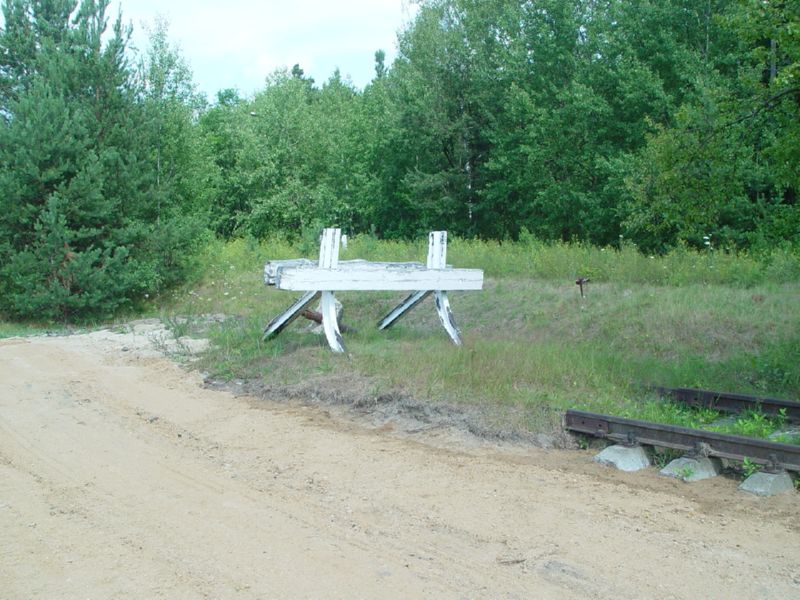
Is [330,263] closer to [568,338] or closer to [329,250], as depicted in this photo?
[329,250]

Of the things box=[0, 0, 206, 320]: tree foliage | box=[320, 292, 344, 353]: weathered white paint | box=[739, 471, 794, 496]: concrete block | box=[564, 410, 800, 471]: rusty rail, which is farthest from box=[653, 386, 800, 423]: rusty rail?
box=[0, 0, 206, 320]: tree foliage

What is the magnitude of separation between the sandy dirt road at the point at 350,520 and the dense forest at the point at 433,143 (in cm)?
570

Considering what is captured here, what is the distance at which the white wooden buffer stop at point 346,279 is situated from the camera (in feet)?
35.4

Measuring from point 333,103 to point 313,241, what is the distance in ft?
95.3

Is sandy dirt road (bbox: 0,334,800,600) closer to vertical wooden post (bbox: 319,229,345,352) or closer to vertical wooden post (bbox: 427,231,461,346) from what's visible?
vertical wooden post (bbox: 319,229,345,352)

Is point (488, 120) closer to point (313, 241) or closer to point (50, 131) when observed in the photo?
point (313, 241)

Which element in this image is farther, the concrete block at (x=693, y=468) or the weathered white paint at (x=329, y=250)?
the weathered white paint at (x=329, y=250)

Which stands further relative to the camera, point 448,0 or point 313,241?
point 448,0

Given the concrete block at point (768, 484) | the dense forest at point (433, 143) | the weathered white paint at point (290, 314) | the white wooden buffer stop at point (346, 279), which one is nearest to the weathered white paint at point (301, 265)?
the white wooden buffer stop at point (346, 279)

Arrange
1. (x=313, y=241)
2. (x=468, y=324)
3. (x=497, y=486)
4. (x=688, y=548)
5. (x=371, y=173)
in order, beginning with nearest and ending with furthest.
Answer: (x=688, y=548)
(x=497, y=486)
(x=468, y=324)
(x=313, y=241)
(x=371, y=173)

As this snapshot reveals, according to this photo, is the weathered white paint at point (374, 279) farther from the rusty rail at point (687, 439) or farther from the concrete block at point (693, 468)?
the concrete block at point (693, 468)

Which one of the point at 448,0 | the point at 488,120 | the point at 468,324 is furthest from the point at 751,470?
the point at 448,0

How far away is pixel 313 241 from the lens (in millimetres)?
27375

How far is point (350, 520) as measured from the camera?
5.86 metres
